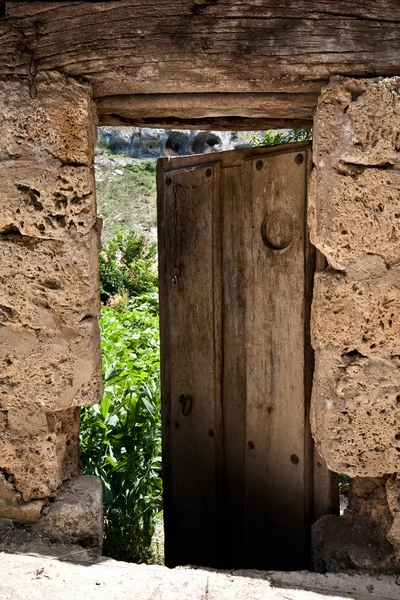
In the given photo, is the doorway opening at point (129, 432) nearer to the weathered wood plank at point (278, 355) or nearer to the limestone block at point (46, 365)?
the weathered wood plank at point (278, 355)

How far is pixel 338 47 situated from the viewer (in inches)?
90.2

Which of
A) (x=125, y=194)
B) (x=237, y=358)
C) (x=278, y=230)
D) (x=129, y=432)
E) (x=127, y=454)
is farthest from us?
(x=125, y=194)

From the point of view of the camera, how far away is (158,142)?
71.3 ft

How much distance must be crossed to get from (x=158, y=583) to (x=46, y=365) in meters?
0.89

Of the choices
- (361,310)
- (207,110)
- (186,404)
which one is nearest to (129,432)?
(186,404)

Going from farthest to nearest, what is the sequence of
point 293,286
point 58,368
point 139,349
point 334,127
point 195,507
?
1. point 139,349
2. point 195,507
3. point 293,286
4. point 58,368
5. point 334,127

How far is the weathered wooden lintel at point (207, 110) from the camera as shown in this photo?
2.41 m

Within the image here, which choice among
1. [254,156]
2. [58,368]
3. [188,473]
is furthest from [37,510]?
[254,156]

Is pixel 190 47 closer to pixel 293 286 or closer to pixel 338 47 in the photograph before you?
pixel 338 47

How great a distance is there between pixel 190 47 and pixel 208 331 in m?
1.41

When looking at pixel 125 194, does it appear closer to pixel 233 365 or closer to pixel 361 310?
pixel 233 365

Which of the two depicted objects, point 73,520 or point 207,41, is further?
point 73,520

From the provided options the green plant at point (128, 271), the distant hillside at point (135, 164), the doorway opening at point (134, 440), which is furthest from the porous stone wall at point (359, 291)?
the distant hillside at point (135, 164)

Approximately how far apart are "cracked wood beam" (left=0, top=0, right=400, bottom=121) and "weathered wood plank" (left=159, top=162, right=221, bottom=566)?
83 centimetres
